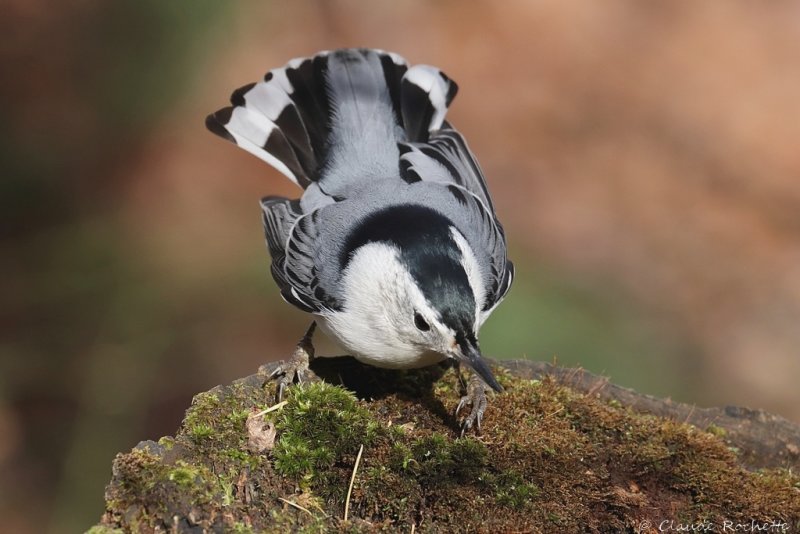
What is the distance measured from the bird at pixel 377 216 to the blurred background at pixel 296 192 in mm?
1373

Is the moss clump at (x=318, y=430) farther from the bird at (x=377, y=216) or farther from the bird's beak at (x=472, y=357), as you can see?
the bird's beak at (x=472, y=357)

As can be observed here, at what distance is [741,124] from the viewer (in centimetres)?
702

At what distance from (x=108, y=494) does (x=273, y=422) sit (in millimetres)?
572

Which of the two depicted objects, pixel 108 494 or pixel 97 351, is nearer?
pixel 108 494

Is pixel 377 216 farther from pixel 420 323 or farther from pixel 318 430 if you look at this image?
A: pixel 318 430

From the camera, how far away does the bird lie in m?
2.83

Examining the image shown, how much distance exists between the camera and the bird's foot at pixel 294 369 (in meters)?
2.99

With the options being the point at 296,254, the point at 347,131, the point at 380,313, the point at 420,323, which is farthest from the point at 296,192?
the point at 420,323

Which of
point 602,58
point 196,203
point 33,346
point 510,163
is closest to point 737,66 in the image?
point 602,58

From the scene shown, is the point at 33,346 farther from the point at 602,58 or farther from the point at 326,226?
the point at 602,58

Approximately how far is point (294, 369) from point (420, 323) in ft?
1.87

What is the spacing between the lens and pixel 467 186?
3.72 metres

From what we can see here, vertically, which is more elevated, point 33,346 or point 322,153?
point 322,153

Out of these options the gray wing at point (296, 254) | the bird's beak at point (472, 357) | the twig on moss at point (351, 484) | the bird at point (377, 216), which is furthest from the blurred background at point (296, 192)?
the bird's beak at point (472, 357)
